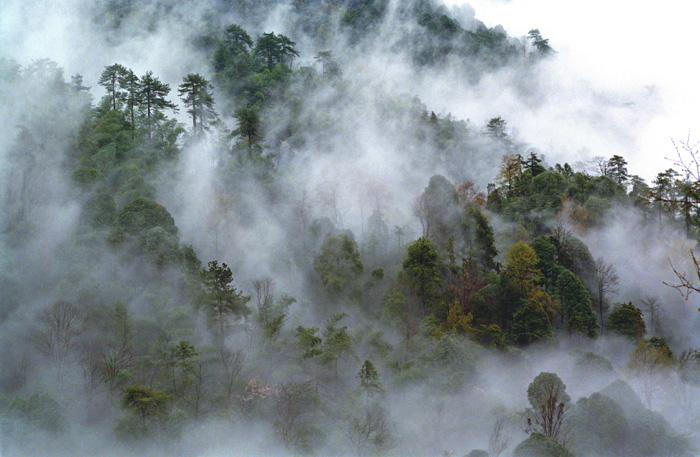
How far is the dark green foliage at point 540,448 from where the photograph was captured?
23844 mm

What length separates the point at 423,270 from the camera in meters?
39.2

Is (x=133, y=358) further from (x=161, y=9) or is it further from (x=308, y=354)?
(x=161, y=9)

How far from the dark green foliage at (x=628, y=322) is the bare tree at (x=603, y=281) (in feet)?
3.97

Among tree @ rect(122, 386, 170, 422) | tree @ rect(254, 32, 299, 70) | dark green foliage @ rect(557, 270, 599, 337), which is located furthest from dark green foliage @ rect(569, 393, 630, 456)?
tree @ rect(254, 32, 299, 70)

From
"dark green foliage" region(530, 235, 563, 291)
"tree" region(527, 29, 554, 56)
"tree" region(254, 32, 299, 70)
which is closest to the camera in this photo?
"dark green foliage" region(530, 235, 563, 291)

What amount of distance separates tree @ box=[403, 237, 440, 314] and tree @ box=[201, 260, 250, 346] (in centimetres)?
1294

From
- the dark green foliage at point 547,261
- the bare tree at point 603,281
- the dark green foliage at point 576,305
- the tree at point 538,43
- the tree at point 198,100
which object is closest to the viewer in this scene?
the dark green foliage at point 576,305

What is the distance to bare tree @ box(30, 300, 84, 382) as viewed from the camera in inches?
1114

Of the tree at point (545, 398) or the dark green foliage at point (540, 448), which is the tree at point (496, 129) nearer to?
the tree at point (545, 398)

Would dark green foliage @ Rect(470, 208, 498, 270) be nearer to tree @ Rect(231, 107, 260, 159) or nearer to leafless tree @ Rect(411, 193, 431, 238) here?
leafless tree @ Rect(411, 193, 431, 238)

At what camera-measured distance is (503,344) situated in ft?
123

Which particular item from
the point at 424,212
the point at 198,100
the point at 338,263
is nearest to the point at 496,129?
the point at 424,212

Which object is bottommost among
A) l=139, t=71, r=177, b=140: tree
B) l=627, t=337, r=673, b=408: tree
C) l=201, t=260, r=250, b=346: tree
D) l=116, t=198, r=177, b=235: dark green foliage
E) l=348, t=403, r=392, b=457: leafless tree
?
l=348, t=403, r=392, b=457: leafless tree

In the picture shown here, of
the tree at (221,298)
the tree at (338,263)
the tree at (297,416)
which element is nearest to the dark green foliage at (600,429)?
the tree at (297,416)
